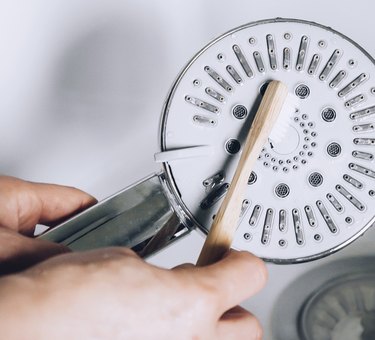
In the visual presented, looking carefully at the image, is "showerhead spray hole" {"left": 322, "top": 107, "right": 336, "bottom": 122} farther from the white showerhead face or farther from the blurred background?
the blurred background

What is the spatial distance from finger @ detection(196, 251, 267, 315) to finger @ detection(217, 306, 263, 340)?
0.02 metres

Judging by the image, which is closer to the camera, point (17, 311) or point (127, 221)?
point (17, 311)

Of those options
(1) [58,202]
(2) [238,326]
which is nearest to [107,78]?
(1) [58,202]

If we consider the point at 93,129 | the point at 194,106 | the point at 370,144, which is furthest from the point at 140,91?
the point at 370,144

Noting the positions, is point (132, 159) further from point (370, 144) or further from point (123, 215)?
point (370, 144)

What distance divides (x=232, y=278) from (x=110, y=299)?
0.09 meters

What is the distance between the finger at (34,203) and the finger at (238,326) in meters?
0.23

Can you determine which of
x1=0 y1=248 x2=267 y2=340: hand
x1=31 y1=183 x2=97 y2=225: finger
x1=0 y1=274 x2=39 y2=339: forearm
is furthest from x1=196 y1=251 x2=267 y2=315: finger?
x1=31 y1=183 x2=97 y2=225: finger

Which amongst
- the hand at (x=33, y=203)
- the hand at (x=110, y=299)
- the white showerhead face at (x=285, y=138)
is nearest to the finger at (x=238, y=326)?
the hand at (x=110, y=299)

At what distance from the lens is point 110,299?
376 mm

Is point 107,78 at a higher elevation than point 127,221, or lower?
higher

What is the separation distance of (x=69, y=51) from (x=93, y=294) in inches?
16.5

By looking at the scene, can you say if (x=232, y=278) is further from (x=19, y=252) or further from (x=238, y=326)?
(x=19, y=252)

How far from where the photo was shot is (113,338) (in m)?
0.38
